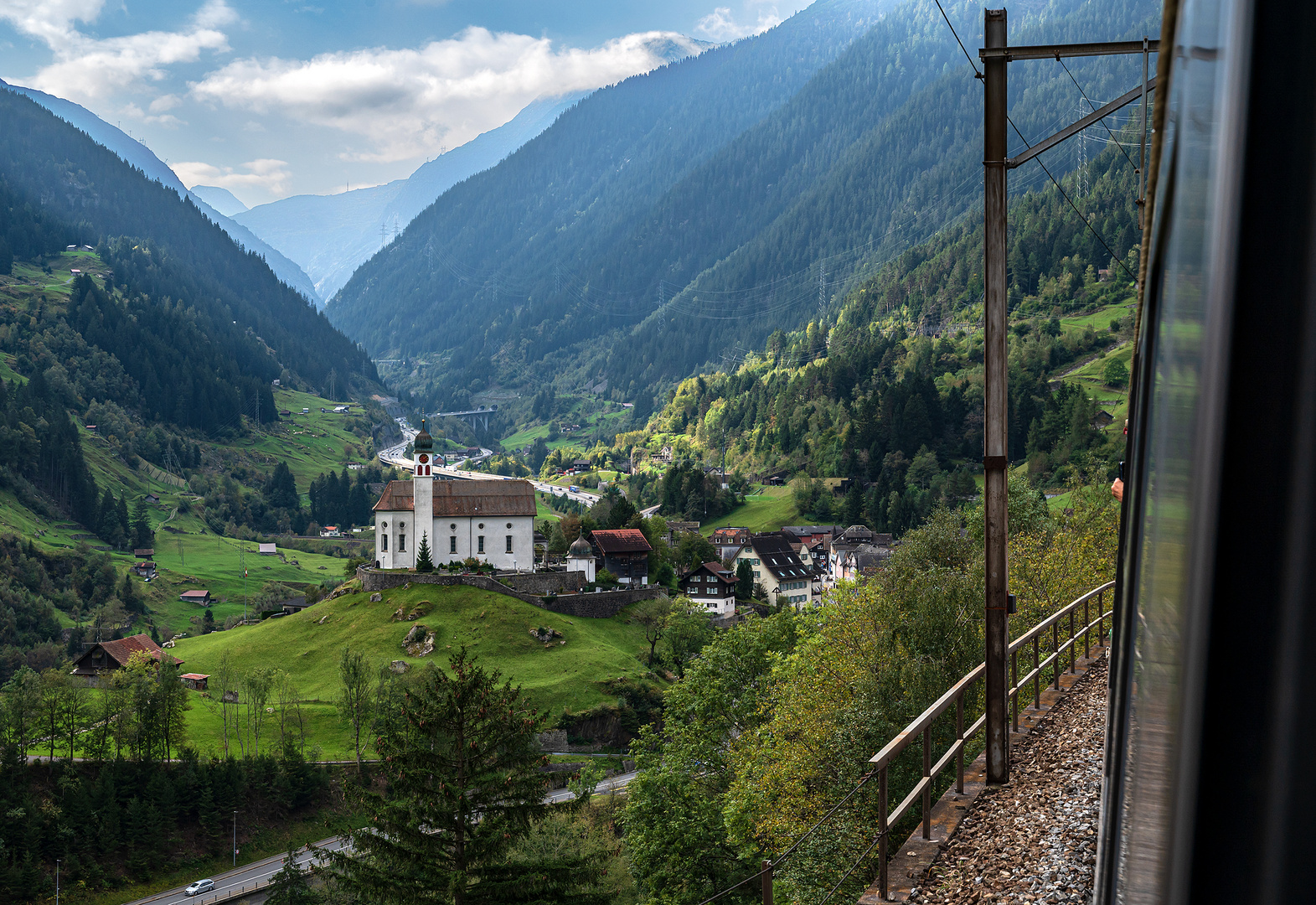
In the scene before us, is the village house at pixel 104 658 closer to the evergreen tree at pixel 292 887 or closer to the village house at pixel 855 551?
the evergreen tree at pixel 292 887

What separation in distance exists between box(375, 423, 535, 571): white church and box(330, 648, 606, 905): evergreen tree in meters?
49.4

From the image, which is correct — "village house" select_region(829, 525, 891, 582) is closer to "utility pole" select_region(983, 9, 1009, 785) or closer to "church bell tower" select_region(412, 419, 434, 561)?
"church bell tower" select_region(412, 419, 434, 561)

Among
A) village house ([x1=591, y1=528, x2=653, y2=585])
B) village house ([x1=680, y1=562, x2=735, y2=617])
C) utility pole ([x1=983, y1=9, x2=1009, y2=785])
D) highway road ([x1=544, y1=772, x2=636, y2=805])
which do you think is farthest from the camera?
village house ([x1=680, y1=562, x2=735, y2=617])

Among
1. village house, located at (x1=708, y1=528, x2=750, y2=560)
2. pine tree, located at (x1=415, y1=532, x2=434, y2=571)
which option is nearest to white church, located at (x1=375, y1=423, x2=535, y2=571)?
pine tree, located at (x1=415, y1=532, x2=434, y2=571)

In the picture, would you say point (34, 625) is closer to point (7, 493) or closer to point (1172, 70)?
point (7, 493)

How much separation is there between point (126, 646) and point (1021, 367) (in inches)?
3764

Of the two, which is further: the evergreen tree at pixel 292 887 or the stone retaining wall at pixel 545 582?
the stone retaining wall at pixel 545 582

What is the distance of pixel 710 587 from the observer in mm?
81438

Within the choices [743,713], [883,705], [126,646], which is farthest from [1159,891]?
[126,646]

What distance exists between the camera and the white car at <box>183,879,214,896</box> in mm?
47031

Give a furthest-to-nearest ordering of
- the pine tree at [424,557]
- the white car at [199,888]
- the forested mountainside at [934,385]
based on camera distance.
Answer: the forested mountainside at [934,385]
the pine tree at [424,557]
the white car at [199,888]

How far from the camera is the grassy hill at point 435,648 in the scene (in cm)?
5750

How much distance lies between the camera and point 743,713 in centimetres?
3647

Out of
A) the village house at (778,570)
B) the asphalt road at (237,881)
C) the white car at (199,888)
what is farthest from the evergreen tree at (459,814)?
the village house at (778,570)
